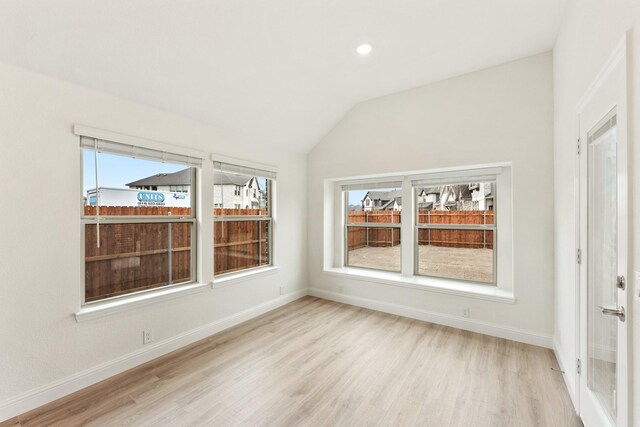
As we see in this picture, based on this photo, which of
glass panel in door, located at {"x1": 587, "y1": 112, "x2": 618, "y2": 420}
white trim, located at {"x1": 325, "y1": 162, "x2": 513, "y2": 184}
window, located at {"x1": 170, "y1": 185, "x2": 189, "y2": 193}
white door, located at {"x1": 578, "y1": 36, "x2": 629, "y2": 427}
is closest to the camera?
white door, located at {"x1": 578, "y1": 36, "x2": 629, "y2": 427}

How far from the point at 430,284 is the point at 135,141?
3643 mm

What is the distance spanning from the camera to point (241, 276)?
11.6ft

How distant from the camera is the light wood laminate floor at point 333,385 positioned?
6.23 feet

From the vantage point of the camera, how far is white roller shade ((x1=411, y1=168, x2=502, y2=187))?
335 cm

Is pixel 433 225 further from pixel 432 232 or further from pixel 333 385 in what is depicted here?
pixel 333 385

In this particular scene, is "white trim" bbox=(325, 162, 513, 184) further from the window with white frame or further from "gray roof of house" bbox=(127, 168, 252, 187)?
"gray roof of house" bbox=(127, 168, 252, 187)

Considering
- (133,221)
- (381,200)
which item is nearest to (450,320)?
(381,200)

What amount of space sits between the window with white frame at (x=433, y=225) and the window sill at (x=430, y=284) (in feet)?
0.32

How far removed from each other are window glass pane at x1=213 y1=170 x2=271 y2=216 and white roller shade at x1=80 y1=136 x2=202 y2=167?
39 centimetres

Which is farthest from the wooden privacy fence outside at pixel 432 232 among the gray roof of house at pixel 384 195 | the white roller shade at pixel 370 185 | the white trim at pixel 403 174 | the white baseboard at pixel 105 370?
the white baseboard at pixel 105 370

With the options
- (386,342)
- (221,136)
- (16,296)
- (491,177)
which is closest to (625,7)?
(491,177)

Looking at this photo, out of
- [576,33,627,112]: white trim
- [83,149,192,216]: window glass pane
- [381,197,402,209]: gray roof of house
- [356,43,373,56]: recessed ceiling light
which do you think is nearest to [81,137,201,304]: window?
[83,149,192,216]: window glass pane

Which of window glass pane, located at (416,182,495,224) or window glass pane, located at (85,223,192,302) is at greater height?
window glass pane, located at (416,182,495,224)

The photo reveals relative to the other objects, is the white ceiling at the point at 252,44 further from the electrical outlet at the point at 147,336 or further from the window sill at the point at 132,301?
the electrical outlet at the point at 147,336
